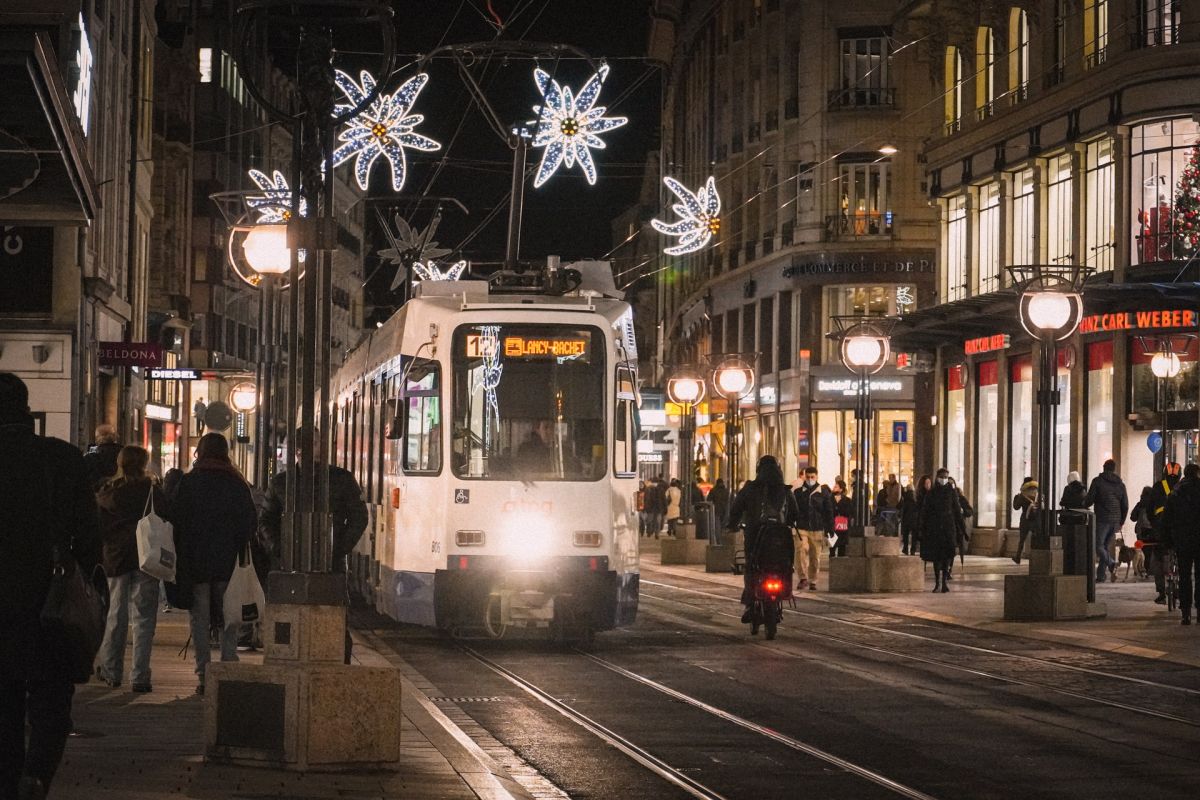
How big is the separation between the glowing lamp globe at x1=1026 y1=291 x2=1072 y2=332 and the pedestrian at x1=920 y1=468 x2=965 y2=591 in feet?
19.6

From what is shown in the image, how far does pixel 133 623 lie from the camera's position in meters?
15.1

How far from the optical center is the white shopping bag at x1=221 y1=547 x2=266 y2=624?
14.4 m

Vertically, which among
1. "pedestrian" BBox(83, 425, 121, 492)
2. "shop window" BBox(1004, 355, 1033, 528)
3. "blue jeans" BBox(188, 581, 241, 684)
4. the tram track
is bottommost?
the tram track

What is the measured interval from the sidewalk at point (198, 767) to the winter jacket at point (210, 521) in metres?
0.91

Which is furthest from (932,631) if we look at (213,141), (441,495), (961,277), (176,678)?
(213,141)

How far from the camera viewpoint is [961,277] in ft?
169

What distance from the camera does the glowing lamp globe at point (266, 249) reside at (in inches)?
983

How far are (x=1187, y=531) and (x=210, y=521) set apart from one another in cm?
1336

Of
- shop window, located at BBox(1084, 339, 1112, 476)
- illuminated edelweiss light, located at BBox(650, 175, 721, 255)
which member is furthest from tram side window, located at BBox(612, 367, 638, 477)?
illuminated edelweiss light, located at BBox(650, 175, 721, 255)

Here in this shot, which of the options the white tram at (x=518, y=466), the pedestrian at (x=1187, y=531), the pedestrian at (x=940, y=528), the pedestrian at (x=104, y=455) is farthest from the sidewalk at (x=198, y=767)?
the pedestrian at (x=940, y=528)

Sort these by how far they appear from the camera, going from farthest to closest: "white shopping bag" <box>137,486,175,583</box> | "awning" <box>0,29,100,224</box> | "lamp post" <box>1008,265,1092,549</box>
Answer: "lamp post" <box>1008,265,1092,549</box>, "white shopping bag" <box>137,486,175,583</box>, "awning" <box>0,29,100,224</box>

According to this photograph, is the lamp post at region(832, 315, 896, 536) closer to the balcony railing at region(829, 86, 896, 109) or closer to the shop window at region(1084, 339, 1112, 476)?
the shop window at region(1084, 339, 1112, 476)

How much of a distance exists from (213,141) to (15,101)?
206ft

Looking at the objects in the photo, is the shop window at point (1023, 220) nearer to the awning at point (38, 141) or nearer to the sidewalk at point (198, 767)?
the awning at point (38, 141)
